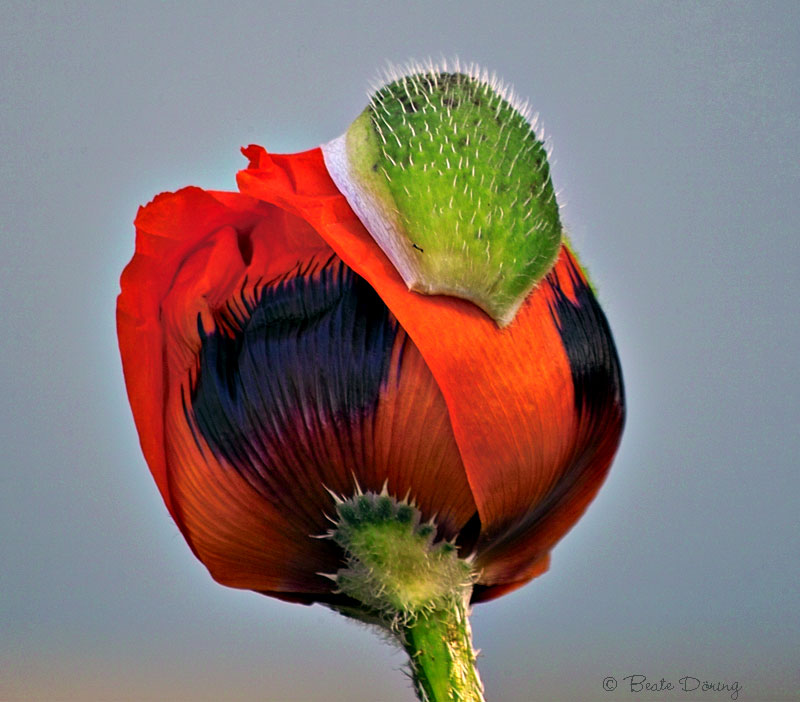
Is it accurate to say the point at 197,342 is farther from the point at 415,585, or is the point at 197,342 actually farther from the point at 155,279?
the point at 415,585

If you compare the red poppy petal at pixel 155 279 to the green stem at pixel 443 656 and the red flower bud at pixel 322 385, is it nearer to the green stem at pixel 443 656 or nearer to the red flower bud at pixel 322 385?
the red flower bud at pixel 322 385

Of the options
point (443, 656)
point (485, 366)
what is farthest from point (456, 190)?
point (443, 656)

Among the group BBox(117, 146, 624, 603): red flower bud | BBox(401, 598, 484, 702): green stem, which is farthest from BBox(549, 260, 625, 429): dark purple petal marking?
BBox(401, 598, 484, 702): green stem

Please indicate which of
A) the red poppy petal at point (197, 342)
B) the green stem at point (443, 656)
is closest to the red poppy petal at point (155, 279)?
the red poppy petal at point (197, 342)

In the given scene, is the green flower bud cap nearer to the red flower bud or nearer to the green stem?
the red flower bud

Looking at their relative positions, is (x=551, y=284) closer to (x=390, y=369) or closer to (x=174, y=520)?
(x=390, y=369)

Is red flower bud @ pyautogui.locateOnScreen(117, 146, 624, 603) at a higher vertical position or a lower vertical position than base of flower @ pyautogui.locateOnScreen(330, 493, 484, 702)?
higher

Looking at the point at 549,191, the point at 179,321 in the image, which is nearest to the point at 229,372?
the point at 179,321
